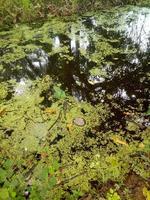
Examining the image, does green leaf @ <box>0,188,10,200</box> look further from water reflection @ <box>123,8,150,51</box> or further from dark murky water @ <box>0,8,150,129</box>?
water reflection @ <box>123,8,150,51</box>

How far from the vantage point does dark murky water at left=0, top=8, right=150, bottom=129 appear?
315cm

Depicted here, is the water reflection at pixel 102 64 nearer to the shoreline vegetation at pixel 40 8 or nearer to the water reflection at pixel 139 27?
the water reflection at pixel 139 27

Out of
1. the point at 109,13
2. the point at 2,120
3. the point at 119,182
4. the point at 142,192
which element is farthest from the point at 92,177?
the point at 109,13

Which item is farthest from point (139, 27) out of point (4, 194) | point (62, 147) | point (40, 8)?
point (4, 194)

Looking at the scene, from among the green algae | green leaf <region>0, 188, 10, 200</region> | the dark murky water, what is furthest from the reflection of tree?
green leaf <region>0, 188, 10, 200</region>

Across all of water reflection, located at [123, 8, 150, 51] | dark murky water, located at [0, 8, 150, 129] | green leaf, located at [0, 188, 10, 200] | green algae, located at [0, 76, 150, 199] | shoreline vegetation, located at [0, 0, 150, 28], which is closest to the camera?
green leaf, located at [0, 188, 10, 200]

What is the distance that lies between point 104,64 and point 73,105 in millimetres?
1053

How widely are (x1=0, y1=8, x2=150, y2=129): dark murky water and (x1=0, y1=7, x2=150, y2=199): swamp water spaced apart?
0.01 metres

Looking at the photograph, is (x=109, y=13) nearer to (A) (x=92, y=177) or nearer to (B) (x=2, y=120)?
(B) (x=2, y=120)

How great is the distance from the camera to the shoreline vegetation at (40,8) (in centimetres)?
560

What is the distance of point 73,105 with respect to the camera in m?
3.05

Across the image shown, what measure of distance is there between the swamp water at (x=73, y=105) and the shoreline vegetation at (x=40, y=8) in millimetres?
679

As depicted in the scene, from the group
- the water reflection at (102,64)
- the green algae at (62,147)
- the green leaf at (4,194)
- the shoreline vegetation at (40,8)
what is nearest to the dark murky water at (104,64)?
the water reflection at (102,64)

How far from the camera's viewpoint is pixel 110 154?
2375 mm
